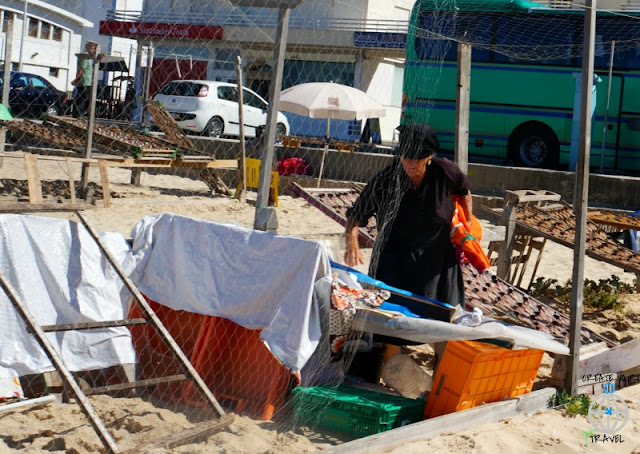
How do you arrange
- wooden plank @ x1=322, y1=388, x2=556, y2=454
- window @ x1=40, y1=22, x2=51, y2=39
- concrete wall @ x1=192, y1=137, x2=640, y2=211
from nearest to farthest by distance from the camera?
wooden plank @ x1=322, y1=388, x2=556, y2=454 < concrete wall @ x1=192, y1=137, x2=640, y2=211 < window @ x1=40, y1=22, x2=51, y2=39

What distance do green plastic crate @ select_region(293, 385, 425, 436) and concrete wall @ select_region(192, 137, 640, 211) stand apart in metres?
9.22

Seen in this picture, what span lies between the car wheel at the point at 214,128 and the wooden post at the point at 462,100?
481 inches

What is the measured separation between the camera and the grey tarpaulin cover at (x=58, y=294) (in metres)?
4.12

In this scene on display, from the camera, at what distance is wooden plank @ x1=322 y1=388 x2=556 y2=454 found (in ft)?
12.1

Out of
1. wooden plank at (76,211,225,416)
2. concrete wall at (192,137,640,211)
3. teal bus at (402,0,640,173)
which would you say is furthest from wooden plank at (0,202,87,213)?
teal bus at (402,0,640,173)

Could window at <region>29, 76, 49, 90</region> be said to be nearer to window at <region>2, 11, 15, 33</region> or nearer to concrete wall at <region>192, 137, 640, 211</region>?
window at <region>2, 11, 15, 33</region>

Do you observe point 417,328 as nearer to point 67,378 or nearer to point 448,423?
point 448,423

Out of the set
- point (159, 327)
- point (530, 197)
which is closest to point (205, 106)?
point (530, 197)

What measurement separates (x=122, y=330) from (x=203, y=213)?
266 inches

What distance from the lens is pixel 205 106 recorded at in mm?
18516

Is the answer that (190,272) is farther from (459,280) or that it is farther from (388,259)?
(459,280)

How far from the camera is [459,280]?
511 cm

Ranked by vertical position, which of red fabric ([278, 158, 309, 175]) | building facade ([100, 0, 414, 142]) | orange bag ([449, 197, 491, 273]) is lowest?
orange bag ([449, 197, 491, 273])

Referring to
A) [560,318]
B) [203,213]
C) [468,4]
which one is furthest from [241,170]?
[560,318]
